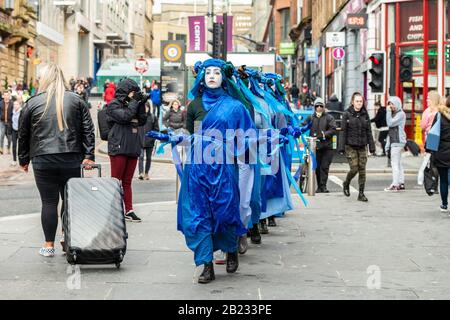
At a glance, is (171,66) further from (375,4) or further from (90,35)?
(90,35)

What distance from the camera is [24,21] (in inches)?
1997

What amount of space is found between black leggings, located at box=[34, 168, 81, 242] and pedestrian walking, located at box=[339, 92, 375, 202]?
715 cm

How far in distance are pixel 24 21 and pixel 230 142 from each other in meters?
45.1

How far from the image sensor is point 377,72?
20.4m

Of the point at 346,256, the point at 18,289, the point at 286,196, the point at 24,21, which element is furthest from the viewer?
the point at 24,21

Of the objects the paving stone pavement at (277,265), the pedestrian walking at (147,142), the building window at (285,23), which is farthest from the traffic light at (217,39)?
the building window at (285,23)

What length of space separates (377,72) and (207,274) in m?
13.7

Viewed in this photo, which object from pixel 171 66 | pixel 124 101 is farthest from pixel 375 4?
pixel 124 101

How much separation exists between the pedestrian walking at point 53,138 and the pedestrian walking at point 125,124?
253 centimetres

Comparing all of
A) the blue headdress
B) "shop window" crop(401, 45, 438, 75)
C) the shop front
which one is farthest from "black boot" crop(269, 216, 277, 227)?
"shop window" crop(401, 45, 438, 75)

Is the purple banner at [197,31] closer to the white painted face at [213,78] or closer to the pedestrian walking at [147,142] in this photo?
the pedestrian walking at [147,142]

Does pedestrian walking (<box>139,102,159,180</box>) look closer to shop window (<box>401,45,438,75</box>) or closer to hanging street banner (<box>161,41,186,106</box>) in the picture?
shop window (<box>401,45,438,75</box>)

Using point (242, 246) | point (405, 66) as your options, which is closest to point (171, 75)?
point (405, 66)
